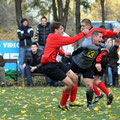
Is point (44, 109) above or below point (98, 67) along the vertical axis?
below

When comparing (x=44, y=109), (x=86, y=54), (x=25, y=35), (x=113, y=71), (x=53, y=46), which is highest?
(x=53, y=46)

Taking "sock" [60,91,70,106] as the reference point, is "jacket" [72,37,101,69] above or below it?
above

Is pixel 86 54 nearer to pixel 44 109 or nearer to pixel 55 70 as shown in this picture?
pixel 55 70

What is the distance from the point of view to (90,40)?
8727mm

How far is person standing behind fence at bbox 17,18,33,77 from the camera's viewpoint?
641 inches

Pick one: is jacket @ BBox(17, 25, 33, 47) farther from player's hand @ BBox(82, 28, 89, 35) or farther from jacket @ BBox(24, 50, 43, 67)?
player's hand @ BBox(82, 28, 89, 35)

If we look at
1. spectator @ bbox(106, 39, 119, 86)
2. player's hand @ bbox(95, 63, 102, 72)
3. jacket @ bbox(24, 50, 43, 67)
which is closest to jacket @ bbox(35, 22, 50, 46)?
jacket @ bbox(24, 50, 43, 67)

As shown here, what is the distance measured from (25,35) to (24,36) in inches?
3.8

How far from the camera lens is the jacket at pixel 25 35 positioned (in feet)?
53.4

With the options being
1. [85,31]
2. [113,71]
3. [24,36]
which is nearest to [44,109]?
[85,31]

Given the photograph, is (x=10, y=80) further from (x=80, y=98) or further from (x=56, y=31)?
(x=56, y=31)

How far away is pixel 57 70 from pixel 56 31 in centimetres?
82

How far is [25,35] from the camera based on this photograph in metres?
16.3

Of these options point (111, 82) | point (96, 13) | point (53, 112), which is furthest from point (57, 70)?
point (96, 13)
